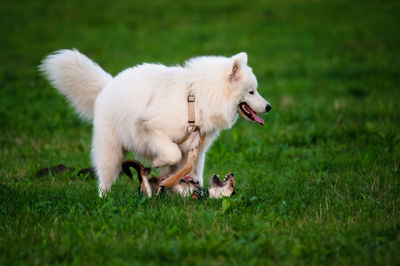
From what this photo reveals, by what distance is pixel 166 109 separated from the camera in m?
4.97

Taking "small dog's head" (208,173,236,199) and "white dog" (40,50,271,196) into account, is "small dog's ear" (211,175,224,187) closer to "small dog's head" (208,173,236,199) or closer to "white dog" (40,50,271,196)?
"small dog's head" (208,173,236,199)

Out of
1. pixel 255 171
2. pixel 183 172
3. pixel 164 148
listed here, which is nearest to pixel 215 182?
pixel 183 172

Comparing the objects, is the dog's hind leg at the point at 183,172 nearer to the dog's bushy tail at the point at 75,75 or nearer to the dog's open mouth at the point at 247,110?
the dog's open mouth at the point at 247,110

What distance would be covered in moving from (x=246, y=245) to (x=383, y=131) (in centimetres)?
482

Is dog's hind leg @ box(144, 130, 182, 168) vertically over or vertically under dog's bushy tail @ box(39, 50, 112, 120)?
under

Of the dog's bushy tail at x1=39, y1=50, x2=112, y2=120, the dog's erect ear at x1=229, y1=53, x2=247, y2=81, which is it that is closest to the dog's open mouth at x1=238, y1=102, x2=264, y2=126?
the dog's erect ear at x1=229, y1=53, x2=247, y2=81

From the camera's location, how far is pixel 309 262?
339 centimetres

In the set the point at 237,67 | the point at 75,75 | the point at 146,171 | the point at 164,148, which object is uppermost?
the point at 237,67

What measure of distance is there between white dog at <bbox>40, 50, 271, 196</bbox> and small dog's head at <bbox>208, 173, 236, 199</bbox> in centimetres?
36

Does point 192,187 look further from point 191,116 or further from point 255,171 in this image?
point 255,171

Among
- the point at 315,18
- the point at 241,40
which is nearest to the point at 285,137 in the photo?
the point at 241,40

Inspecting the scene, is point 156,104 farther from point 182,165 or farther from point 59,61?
point 59,61

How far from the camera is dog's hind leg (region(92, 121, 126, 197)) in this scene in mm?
5348

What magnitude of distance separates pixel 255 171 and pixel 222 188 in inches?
49.9
